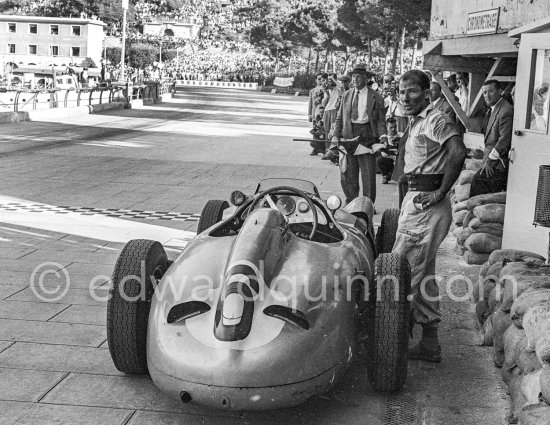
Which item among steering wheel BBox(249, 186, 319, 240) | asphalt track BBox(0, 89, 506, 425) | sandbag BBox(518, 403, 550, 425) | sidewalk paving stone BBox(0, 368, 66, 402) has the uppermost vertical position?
steering wheel BBox(249, 186, 319, 240)

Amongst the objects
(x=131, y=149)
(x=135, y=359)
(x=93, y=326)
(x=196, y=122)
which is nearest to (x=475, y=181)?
(x=93, y=326)

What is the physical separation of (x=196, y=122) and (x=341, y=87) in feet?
46.3

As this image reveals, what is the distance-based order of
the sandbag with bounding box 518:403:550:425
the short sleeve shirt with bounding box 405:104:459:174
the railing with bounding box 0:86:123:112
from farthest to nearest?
1. the railing with bounding box 0:86:123:112
2. the short sleeve shirt with bounding box 405:104:459:174
3. the sandbag with bounding box 518:403:550:425

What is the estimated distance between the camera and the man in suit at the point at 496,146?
958 cm

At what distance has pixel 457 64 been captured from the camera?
18094 mm

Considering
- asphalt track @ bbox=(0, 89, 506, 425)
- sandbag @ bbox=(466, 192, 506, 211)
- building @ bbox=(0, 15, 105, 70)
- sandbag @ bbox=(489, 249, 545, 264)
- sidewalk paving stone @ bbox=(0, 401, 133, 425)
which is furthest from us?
building @ bbox=(0, 15, 105, 70)

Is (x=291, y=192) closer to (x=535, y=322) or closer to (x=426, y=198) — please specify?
(x=426, y=198)

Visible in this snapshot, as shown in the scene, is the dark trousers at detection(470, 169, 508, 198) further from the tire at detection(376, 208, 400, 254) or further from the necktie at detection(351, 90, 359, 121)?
the necktie at detection(351, 90, 359, 121)

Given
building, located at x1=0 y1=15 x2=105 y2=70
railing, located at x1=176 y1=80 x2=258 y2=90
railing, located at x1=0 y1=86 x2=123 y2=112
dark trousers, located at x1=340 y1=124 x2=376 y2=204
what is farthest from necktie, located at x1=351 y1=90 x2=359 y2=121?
building, located at x1=0 y1=15 x2=105 y2=70

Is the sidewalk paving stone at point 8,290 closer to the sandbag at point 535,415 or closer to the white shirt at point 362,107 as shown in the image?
the sandbag at point 535,415

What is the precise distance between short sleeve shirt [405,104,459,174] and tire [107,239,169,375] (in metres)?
2.03

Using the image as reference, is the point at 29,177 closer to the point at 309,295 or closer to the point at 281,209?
the point at 281,209

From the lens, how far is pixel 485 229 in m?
9.05

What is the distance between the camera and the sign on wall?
47.0 ft
